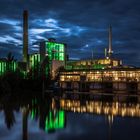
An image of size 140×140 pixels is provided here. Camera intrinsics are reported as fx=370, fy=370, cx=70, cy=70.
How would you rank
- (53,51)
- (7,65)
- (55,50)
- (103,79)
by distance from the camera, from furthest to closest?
(55,50) < (53,51) < (7,65) < (103,79)

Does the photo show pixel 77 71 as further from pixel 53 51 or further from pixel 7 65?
pixel 7 65

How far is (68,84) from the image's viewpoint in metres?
126

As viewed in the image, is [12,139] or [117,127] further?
[117,127]

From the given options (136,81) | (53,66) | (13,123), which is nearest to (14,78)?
(136,81)

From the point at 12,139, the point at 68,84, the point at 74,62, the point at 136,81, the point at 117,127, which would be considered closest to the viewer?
the point at 12,139

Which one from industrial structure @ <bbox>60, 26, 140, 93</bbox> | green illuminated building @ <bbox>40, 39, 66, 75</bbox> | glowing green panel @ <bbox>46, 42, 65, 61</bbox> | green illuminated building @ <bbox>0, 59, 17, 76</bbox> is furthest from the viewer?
glowing green panel @ <bbox>46, 42, 65, 61</bbox>

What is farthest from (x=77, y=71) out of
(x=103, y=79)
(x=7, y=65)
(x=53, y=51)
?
(x=7, y=65)

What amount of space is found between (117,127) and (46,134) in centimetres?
593

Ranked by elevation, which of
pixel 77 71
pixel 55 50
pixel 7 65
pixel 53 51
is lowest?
pixel 77 71

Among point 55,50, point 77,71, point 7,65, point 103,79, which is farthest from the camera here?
point 55,50

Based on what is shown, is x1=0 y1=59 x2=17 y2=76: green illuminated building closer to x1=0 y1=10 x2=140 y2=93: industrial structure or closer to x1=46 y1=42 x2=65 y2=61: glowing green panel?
x1=0 y1=10 x2=140 y2=93: industrial structure

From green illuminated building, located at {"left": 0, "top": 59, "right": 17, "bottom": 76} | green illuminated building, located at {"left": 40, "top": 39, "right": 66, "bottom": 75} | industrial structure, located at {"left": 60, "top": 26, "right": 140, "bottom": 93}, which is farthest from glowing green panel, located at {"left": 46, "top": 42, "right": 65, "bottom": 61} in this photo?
industrial structure, located at {"left": 60, "top": 26, "right": 140, "bottom": 93}

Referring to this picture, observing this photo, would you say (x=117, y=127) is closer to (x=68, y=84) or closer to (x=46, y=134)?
(x=46, y=134)

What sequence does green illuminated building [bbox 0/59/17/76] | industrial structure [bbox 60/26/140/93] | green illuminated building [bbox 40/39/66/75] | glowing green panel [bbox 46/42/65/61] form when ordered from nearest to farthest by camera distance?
industrial structure [bbox 60/26/140/93], green illuminated building [bbox 0/59/17/76], green illuminated building [bbox 40/39/66/75], glowing green panel [bbox 46/42/65/61]
